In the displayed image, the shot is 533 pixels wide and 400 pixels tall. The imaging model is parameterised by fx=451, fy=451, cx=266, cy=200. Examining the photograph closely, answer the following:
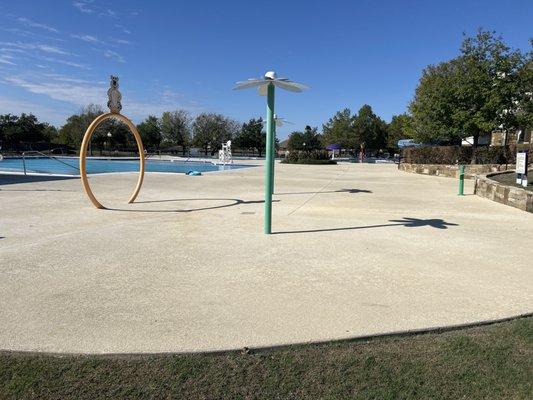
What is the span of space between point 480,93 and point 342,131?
149 feet

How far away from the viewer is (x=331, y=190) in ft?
50.7

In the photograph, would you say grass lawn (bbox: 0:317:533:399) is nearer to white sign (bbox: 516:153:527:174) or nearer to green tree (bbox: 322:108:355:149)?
white sign (bbox: 516:153:527:174)

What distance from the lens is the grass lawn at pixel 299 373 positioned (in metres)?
2.82

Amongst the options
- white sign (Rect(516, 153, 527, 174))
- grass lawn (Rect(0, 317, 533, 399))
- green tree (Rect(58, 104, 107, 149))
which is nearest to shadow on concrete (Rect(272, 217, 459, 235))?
grass lawn (Rect(0, 317, 533, 399))

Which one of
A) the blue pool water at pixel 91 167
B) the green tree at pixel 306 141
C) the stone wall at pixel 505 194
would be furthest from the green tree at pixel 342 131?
the stone wall at pixel 505 194

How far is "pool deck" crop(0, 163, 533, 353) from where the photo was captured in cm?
368

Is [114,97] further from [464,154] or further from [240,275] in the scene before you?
[464,154]

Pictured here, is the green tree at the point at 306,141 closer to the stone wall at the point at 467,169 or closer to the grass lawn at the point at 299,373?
the stone wall at the point at 467,169

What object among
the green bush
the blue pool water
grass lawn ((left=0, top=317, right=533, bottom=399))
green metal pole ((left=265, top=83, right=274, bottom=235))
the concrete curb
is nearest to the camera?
grass lawn ((left=0, top=317, right=533, bottom=399))

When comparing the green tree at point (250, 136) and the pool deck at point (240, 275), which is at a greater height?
the green tree at point (250, 136)

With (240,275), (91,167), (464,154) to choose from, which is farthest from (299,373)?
(91,167)

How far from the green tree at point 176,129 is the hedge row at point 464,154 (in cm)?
3928

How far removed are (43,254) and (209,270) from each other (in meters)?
2.32

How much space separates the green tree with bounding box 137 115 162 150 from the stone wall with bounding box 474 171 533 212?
5395 centimetres
